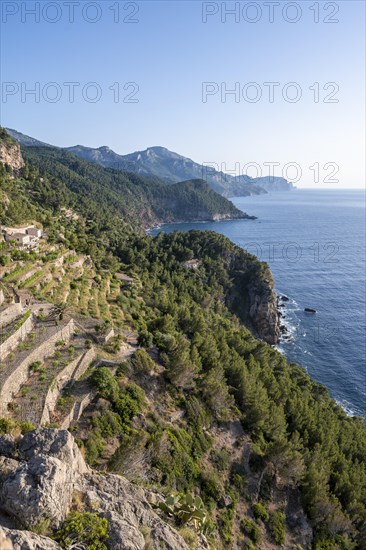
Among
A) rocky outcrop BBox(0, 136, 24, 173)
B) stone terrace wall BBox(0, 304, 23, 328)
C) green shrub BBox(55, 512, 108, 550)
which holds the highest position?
rocky outcrop BBox(0, 136, 24, 173)

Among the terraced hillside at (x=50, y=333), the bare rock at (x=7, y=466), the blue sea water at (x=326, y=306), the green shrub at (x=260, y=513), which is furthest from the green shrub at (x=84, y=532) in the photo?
the blue sea water at (x=326, y=306)

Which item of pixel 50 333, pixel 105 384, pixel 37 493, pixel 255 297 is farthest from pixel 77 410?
pixel 255 297

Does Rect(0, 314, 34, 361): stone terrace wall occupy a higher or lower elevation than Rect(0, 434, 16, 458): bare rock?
higher

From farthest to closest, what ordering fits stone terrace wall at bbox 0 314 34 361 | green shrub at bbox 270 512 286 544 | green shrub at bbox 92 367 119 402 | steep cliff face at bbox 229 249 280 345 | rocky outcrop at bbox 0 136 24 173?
1. rocky outcrop at bbox 0 136 24 173
2. steep cliff face at bbox 229 249 280 345
3. green shrub at bbox 270 512 286 544
4. green shrub at bbox 92 367 119 402
5. stone terrace wall at bbox 0 314 34 361

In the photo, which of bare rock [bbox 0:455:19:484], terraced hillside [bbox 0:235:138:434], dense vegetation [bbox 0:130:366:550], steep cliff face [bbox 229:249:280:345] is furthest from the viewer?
steep cliff face [bbox 229:249:280:345]

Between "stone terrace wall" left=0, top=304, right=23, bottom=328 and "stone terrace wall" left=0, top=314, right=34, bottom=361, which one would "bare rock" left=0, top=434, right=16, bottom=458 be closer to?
"stone terrace wall" left=0, top=314, right=34, bottom=361

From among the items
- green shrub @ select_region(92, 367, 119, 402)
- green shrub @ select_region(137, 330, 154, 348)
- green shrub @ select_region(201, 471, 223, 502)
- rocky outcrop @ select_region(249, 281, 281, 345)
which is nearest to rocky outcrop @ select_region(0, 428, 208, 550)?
green shrub @ select_region(92, 367, 119, 402)

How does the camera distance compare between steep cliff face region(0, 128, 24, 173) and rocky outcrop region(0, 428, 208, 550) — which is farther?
steep cliff face region(0, 128, 24, 173)
